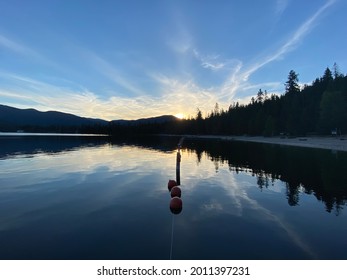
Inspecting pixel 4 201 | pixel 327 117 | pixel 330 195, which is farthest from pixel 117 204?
pixel 327 117

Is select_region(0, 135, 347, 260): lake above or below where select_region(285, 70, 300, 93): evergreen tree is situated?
below

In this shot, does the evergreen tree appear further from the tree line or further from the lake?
the lake

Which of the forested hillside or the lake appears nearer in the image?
the lake

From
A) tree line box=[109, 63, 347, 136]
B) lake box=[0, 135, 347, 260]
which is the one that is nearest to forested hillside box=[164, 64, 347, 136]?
tree line box=[109, 63, 347, 136]

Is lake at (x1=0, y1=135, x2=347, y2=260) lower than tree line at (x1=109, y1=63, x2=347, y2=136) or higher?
lower

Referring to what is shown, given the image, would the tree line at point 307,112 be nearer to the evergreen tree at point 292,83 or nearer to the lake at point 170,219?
the evergreen tree at point 292,83

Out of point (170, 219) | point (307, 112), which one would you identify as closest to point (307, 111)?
point (307, 112)

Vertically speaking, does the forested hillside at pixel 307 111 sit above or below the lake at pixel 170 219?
above

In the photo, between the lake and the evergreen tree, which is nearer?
the lake

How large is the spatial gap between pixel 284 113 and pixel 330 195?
131 meters

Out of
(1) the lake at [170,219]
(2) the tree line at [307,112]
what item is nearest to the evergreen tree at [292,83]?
(2) the tree line at [307,112]

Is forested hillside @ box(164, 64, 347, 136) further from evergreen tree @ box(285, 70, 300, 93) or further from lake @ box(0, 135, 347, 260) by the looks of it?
lake @ box(0, 135, 347, 260)

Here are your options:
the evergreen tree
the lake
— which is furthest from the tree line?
the lake
